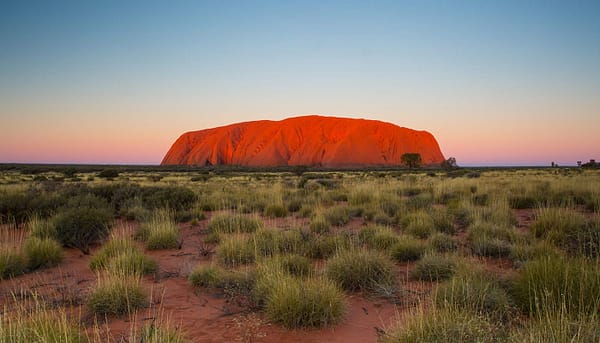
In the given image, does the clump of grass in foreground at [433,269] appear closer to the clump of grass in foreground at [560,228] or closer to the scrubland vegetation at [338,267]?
the scrubland vegetation at [338,267]

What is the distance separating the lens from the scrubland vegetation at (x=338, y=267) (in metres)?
2.97

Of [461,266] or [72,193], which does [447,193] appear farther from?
[72,193]

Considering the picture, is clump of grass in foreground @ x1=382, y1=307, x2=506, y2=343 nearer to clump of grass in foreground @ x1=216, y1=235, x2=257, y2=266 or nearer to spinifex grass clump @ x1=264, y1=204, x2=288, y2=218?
clump of grass in foreground @ x1=216, y1=235, x2=257, y2=266

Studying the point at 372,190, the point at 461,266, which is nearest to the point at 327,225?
the point at 461,266

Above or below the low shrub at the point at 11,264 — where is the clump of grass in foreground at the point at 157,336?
above

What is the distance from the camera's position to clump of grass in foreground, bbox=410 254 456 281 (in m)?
4.87

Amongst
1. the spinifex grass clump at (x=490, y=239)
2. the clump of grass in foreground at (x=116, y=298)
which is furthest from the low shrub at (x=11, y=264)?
the spinifex grass clump at (x=490, y=239)

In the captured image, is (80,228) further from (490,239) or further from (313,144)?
(313,144)

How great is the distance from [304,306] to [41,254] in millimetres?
5231

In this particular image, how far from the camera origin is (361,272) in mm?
4801

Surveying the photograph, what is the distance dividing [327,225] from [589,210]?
7.62 meters

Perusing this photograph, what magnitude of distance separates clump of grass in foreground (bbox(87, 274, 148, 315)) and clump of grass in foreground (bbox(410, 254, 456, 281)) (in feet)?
11.9

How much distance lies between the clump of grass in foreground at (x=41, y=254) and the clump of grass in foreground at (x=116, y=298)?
2.78 meters

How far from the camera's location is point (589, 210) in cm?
1002
